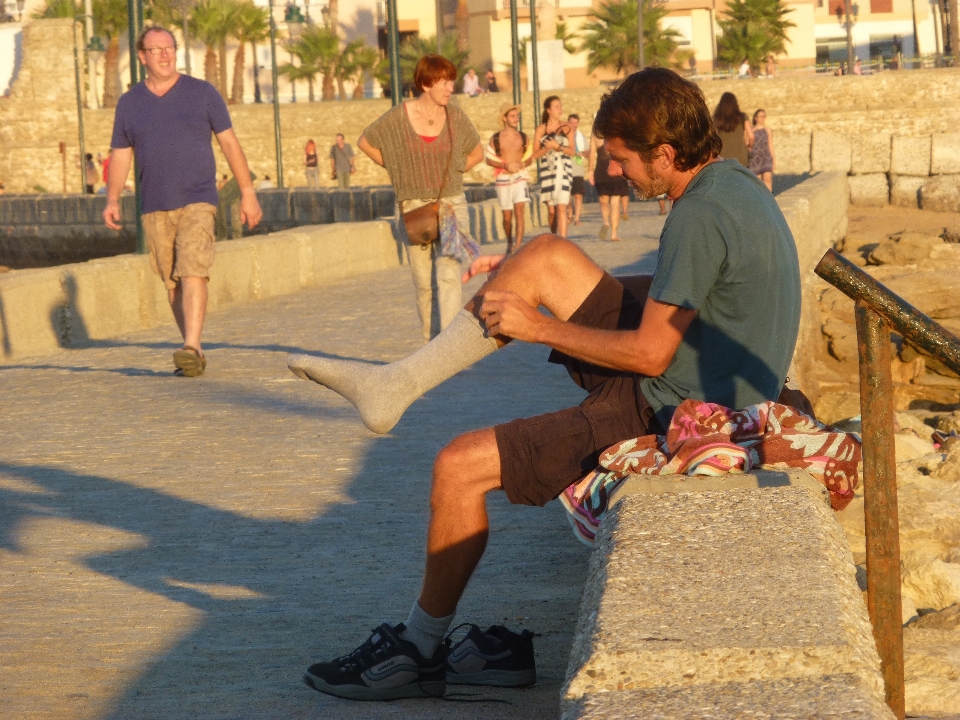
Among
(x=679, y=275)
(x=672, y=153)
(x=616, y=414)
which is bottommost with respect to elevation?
(x=616, y=414)

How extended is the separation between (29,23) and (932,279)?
39536mm

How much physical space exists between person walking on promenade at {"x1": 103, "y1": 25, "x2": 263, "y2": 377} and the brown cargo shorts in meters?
4.35

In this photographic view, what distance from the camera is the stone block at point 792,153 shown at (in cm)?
2856

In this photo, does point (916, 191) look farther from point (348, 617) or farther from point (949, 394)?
point (348, 617)

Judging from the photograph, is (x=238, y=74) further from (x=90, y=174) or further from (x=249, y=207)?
(x=249, y=207)

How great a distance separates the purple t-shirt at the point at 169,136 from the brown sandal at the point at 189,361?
783mm

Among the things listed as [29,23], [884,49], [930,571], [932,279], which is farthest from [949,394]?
[884,49]

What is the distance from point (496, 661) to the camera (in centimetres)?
347

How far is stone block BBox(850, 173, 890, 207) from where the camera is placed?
96.1 ft

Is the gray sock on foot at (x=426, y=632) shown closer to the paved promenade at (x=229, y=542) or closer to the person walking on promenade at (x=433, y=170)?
the paved promenade at (x=229, y=542)

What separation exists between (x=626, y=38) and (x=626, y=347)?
58745 millimetres

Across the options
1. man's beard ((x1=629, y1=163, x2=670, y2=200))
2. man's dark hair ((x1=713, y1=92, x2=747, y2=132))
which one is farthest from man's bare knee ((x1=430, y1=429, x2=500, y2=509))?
man's dark hair ((x1=713, y1=92, x2=747, y2=132))

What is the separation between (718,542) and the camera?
295 centimetres

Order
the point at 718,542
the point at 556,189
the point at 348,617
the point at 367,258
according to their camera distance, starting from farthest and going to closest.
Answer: the point at 556,189
the point at 367,258
the point at 348,617
the point at 718,542
